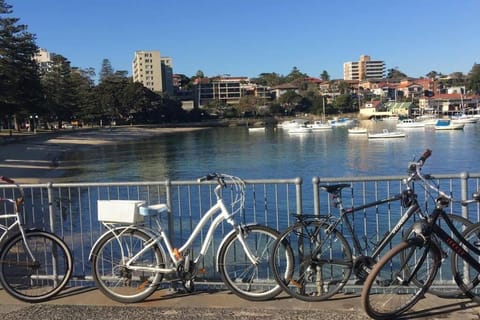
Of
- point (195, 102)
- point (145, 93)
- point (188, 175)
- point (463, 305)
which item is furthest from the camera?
point (195, 102)

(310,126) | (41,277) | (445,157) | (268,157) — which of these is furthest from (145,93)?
(41,277)

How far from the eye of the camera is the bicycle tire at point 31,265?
5152 millimetres

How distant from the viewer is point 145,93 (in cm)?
12306

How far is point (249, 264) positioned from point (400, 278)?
1.44m

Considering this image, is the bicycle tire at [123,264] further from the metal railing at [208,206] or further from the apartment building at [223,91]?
the apartment building at [223,91]

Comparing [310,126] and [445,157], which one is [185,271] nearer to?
[445,157]

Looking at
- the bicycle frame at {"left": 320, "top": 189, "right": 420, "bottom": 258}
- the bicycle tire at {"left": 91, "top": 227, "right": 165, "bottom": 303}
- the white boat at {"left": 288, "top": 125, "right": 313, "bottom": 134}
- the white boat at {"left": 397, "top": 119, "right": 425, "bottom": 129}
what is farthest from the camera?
the white boat at {"left": 288, "top": 125, "right": 313, "bottom": 134}

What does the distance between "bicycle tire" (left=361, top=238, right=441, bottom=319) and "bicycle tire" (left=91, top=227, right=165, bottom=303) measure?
2038 mm

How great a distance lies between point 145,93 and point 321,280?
399 ft

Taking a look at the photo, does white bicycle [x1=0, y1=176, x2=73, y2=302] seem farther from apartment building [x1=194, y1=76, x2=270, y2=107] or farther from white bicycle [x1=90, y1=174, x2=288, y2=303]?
apartment building [x1=194, y1=76, x2=270, y2=107]

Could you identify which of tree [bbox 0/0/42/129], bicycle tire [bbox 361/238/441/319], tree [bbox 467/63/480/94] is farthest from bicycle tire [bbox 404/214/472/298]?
tree [bbox 467/63/480/94]

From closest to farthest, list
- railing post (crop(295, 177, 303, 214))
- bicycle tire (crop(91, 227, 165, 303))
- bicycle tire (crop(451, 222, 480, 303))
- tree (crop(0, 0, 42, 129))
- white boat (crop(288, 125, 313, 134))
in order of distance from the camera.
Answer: bicycle tire (crop(451, 222, 480, 303))
bicycle tire (crop(91, 227, 165, 303))
railing post (crop(295, 177, 303, 214))
tree (crop(0, 0, 42, 129))
white boat (crop(288, 125, 313, 134))

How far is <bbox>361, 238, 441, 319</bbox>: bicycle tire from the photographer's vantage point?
411cm

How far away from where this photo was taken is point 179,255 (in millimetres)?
4980
